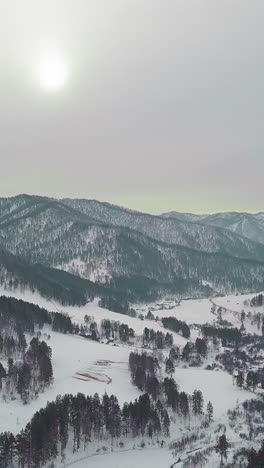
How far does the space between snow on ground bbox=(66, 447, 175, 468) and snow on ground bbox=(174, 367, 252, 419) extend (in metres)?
33.1

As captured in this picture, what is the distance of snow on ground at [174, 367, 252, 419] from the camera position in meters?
160

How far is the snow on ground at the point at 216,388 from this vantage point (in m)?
160

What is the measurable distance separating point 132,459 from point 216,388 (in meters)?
69.3

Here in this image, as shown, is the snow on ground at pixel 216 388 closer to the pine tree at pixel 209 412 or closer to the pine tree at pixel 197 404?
the pine tree at pixel 209 412

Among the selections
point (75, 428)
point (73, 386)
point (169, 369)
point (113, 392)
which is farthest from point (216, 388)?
point (75, 428)

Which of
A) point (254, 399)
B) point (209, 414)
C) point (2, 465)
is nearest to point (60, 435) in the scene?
point (2, 465)

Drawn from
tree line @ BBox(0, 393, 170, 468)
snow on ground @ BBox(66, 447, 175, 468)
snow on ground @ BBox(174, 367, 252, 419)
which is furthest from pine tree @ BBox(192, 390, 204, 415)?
snow on ground @ BBox(66, 447, 175, 468)

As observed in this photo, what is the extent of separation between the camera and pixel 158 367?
19400 cm

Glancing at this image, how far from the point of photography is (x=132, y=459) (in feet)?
387

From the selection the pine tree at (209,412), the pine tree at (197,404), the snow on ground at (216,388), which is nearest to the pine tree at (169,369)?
the snow on ground at (216,388)

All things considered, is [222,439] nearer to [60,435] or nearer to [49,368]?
[60,435]

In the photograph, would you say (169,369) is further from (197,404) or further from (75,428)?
(75,428)

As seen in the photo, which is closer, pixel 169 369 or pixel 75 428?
pixel 75 428

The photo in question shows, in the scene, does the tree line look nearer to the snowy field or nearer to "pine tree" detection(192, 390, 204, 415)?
the snowy field
